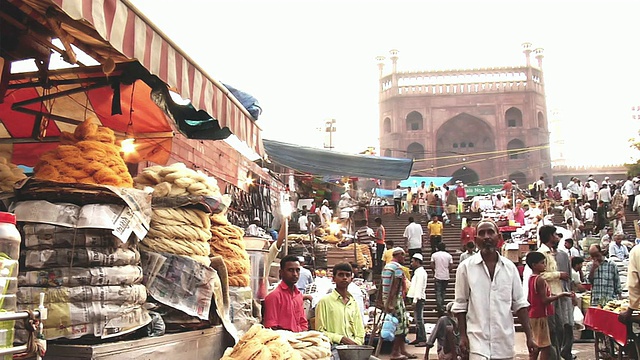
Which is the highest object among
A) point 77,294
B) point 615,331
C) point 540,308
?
point 77,294

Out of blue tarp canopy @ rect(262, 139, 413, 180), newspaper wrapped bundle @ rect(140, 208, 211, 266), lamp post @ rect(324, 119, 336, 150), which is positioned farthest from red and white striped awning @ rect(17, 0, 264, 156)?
lamp post @ rect(324, 119, 336, 150)

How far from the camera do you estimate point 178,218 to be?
359 centimetres

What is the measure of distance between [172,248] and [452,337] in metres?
4.91

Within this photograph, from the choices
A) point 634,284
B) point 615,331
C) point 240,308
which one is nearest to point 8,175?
point 240,308

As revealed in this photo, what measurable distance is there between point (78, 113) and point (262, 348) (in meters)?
3.25

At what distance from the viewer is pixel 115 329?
2850 mm

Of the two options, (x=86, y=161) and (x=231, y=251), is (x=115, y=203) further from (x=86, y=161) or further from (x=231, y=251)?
(x=231, y=251)

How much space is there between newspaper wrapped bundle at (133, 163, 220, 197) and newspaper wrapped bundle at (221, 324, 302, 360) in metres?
1.03

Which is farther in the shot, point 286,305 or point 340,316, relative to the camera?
point 340,316

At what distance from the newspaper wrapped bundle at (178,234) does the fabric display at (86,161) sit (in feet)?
0.99

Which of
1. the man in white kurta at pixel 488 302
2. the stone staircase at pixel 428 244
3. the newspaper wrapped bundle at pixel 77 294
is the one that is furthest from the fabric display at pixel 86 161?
the stone staircase at pixel 428 244

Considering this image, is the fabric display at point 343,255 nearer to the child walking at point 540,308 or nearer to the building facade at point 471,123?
the child walking at point 540,308

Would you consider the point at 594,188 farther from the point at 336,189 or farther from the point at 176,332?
the point at 176,332

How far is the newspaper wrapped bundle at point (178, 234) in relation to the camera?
349cm
